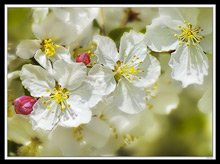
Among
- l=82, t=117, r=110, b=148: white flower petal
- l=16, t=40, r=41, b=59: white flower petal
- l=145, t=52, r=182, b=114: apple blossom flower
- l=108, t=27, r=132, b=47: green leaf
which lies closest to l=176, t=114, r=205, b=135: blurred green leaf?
l=145, t=52, r=182, b=114: apple blossom flower

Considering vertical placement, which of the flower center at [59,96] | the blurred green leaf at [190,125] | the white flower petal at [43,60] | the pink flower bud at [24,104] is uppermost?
the white flower petal at [43,60]

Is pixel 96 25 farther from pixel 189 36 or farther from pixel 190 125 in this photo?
pixel 190 125

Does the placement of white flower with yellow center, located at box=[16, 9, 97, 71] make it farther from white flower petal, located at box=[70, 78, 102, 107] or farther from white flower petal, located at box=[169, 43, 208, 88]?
white flower petal, located at box=[169, 43, 208, 88]

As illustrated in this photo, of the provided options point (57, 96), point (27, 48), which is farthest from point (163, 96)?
point (27, 48)

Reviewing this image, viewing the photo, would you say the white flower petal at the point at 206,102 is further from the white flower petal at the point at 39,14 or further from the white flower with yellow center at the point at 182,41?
the white flower petal at the point at 39,14

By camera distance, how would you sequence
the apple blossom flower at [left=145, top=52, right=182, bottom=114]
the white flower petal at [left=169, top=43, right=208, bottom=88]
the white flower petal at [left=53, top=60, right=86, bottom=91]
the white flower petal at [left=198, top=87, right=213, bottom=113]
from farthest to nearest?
the apple blossom flower at [left=145, top=52, right=182, bottom=114]
the white flower petal at [left=198, top=87, right=213, bottom=113]
the white flower petal at [left=169, top=43, right=208, bottom=88]
the white flower petal at [left=53, top=60, right=86, bottom=91]

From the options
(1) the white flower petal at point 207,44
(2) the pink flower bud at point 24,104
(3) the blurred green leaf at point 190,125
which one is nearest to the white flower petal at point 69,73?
(2) the pink flower bud at point 24,104
